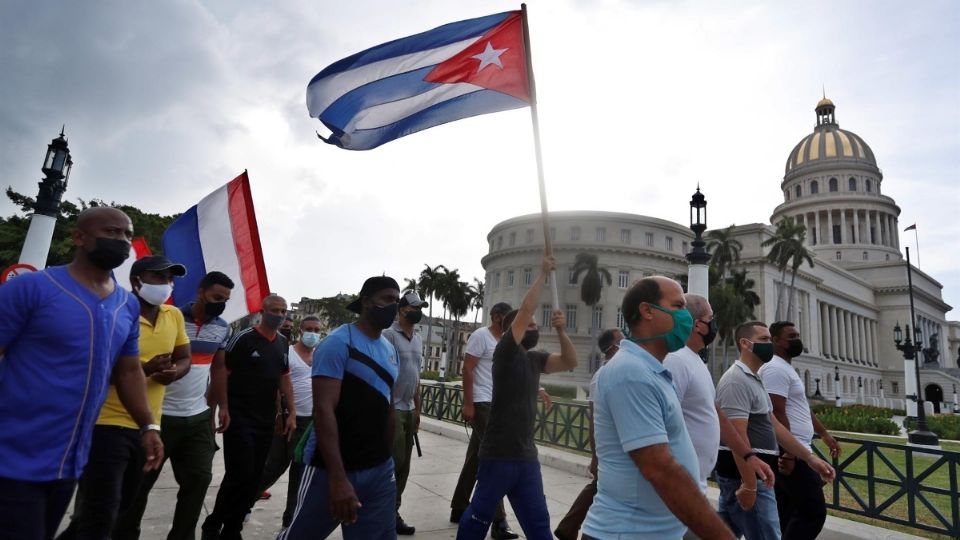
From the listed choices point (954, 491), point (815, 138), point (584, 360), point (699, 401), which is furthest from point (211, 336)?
point (815, 138)

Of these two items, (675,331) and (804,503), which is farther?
(804,503)

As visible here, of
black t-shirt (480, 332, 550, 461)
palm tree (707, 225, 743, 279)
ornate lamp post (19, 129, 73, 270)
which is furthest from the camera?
palm tree (707, 225, 743, 279)

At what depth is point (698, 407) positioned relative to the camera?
132 inches

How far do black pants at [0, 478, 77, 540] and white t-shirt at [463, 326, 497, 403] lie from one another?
151 inches

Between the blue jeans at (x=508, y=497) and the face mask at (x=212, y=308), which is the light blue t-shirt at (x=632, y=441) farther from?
the face mask at (x=212, y=308)

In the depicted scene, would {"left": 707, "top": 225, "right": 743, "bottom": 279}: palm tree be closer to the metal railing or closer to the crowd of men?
the metal railing

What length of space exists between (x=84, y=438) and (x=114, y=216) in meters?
1.11

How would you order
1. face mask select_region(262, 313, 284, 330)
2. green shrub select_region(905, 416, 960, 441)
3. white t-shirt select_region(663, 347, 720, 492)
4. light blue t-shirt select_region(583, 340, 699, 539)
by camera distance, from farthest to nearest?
green shrub select_region(905, 416, 960, 441), face mask select_region(262, 313, 284, 330), white t-shirt select_region(663, 347, 720, 492), light blue t-shirt select_region(583, 340, 699, 539)

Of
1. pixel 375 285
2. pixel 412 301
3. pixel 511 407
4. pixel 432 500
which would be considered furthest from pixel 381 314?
pixel 432 500

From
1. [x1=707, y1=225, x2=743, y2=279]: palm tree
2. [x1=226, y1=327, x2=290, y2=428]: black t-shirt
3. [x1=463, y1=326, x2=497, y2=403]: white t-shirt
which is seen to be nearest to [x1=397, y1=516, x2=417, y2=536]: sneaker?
[x1=463, y1=326, x2=497, y2=403]: white t-shirt

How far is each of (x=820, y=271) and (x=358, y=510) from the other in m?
89.3

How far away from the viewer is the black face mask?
2730 mm

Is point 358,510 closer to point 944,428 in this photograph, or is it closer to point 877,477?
point 877,477

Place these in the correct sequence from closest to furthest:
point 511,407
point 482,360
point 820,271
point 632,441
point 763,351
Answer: point 632,441
point 511,407
point 763,351
point 482,360
point 820,271
